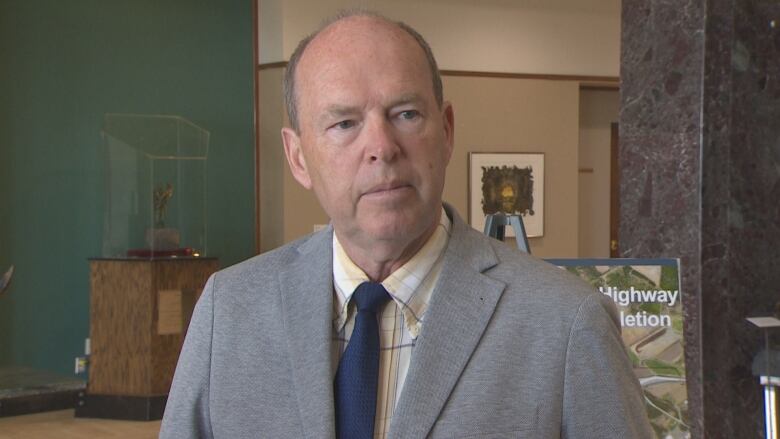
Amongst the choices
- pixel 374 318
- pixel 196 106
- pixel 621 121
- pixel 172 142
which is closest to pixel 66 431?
pixel 172 142

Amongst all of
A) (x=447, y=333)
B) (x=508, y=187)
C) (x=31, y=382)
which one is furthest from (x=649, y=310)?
(x=508, y=187)

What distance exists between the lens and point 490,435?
56.7 inches

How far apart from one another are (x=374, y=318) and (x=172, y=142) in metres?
7.63

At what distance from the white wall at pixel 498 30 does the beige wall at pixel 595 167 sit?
0.47 metres

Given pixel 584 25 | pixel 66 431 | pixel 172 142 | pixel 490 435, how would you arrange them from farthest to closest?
pixel 584 25 → pixel 172 142 → pixel 66 431 → pixel 490 435

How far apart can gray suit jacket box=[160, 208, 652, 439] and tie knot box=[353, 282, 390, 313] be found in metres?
0.05

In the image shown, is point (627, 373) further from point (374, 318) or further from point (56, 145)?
point (56, 145)

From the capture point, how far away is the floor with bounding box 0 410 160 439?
7793 millimetres

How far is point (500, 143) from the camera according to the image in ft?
35.0

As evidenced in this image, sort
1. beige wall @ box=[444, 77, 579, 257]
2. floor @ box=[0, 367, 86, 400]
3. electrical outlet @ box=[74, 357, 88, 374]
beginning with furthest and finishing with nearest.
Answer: beige wall @ box=[444, 77, 579, 257]
electrical outlet @ box=[74, 357, 88, 374]
floor @ box=[0, 367, 86, 400]

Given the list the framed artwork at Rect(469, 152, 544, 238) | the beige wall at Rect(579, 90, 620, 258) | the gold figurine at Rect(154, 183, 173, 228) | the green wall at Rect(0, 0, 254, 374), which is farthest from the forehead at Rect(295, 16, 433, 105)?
the beige wall at Rect(579, 90, 620, 258)

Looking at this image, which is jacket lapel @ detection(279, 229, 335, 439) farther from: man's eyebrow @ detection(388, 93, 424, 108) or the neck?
man's eyebrow @ detection(388, 93, 424, 108)

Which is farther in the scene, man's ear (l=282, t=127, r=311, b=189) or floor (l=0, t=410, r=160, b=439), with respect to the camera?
floor (l=0, t=410, r=160, b=439)

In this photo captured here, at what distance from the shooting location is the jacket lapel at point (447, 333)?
1.45 m
